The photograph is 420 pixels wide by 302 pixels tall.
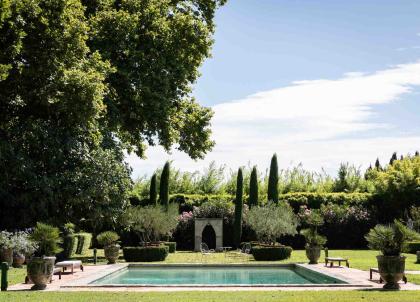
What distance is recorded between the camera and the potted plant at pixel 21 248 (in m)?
22.9

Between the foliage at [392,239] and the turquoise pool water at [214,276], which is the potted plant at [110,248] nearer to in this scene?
the turquoise pool water at [214,276]

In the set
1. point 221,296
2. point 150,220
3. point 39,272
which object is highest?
point 150,220

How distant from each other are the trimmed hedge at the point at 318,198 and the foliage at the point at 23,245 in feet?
67.2

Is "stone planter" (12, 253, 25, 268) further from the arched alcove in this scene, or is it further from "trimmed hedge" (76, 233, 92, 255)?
the arched alcove

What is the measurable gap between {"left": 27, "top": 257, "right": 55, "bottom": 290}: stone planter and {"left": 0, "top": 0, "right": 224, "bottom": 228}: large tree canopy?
24.4 feet

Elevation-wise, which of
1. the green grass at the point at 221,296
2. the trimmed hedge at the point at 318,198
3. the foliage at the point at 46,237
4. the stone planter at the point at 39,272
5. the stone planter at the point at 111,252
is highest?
the trimmed hedge at the point at 318,198

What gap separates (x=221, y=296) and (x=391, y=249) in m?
4.90

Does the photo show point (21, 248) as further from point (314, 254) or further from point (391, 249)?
point (391, 249)

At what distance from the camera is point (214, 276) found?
2253cm

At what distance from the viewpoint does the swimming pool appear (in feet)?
65.5

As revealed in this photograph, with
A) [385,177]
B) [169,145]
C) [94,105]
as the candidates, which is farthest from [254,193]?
[94,105]

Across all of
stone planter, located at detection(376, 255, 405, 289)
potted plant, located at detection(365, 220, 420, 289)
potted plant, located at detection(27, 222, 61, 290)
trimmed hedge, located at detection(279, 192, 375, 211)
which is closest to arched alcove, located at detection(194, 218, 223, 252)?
trimmed hedge, located at detection(279, 192, 375, 211)

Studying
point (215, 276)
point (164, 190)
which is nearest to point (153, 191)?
point (164, 190)

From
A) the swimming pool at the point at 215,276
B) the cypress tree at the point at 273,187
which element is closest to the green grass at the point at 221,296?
the swimming pool at the point at 215,276
